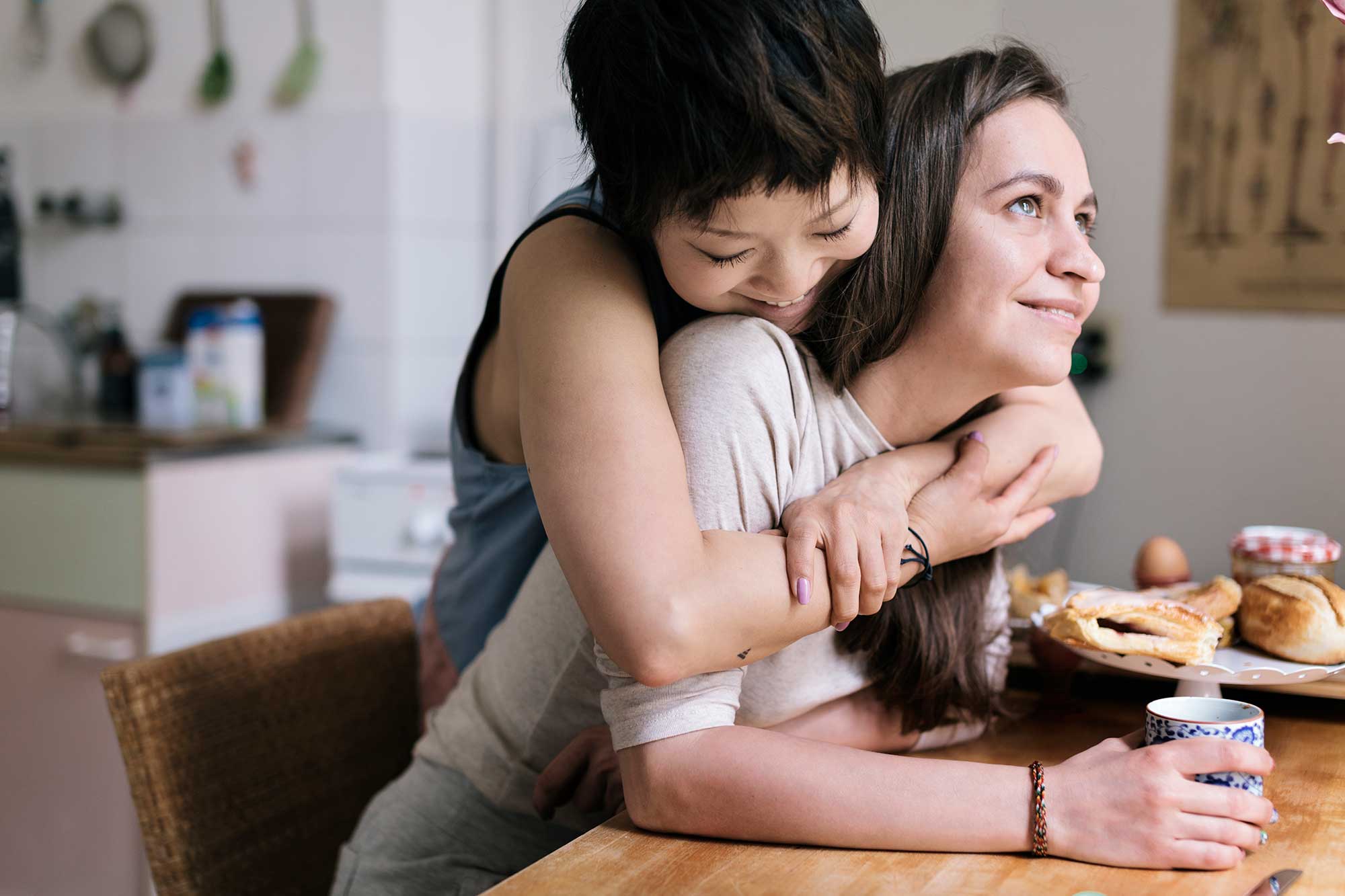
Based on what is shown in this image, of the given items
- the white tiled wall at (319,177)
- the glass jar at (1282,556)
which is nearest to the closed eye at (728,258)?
the glass jar at (1282,556)

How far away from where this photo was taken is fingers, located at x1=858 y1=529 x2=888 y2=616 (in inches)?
31.9

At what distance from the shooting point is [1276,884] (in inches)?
27.7

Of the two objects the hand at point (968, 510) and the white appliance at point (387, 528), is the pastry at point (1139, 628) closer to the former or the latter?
the hand at point (968, 510)

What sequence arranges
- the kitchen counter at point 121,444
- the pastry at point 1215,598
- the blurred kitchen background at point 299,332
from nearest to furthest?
the pastry at point 1215,598 → the kitchen counter at point 121,444 → the blurred kitchen background at point 299,332

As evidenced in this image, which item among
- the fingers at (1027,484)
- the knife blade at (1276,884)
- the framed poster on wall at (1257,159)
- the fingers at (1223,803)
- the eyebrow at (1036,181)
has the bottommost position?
the knife blade at (1276,884)

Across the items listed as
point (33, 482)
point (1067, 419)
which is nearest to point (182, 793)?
point (1067, 419)

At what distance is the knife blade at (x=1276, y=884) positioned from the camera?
696 millimetres

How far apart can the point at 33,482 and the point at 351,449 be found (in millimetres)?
637

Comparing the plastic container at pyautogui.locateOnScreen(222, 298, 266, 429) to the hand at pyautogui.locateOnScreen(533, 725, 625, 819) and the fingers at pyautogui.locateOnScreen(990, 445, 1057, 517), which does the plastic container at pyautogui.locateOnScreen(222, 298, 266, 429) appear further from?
the fingers at pyautogui.locateOnScreen(990, 445, 1057, 517)

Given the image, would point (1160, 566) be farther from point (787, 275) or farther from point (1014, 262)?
point (787, 275)

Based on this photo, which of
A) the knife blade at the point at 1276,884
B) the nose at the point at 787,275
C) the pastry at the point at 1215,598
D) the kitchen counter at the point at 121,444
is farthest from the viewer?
the kitchen counter at the point at 121,444

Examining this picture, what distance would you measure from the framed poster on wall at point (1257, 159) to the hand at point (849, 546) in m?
1.88

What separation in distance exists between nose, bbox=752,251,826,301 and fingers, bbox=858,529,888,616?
0.18 m

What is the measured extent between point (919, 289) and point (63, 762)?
2098 mm
